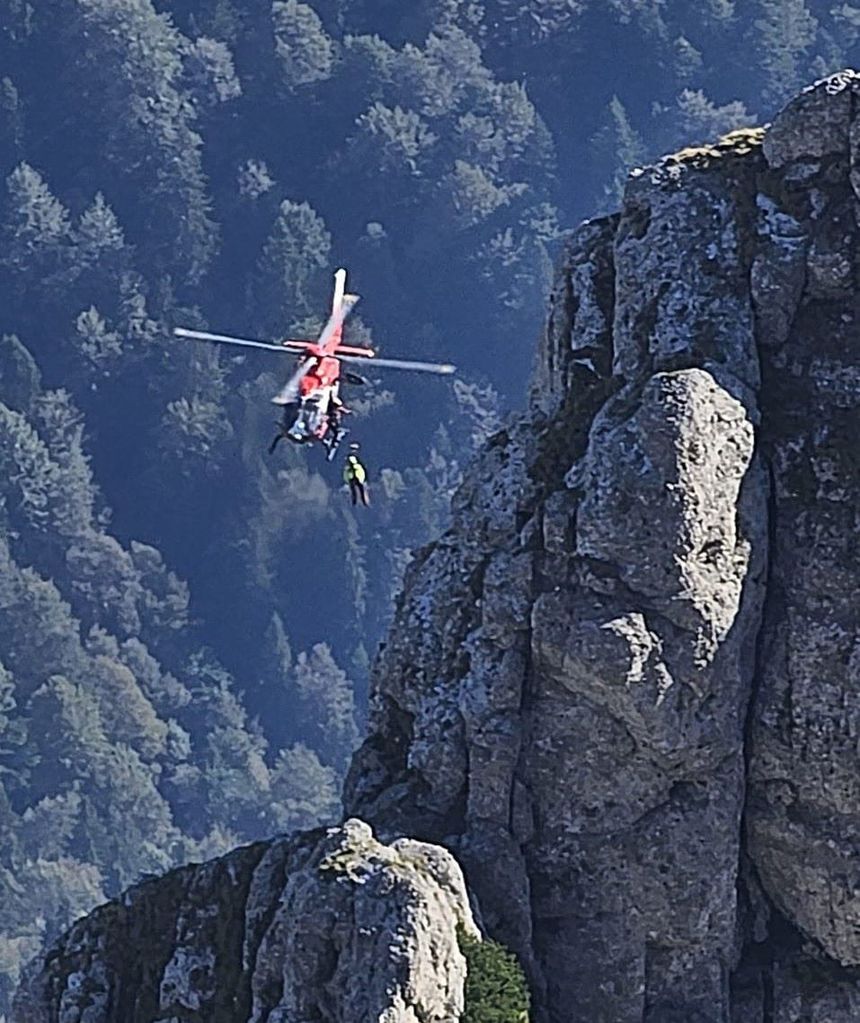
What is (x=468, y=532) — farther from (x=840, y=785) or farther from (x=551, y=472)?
(x=840, y=785)

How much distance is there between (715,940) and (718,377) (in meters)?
8.81

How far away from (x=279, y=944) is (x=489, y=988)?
3.17 meters

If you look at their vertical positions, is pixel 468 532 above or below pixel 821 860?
above

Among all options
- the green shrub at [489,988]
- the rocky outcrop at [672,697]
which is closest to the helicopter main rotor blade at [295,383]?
the rocky outcrop at [672,697]

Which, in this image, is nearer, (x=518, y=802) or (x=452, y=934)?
(x=452, y=934)

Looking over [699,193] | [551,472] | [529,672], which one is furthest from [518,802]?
[699,193]

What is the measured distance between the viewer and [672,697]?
50.6m

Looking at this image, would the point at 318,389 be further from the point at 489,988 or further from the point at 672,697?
the point at 489,988

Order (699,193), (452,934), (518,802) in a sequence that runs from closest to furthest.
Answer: (452,934)
(518,802)
(699,193)

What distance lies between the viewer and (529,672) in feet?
169

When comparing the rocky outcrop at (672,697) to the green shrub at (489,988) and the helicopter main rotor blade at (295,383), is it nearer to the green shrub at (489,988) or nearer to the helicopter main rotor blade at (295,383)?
the green shrub at (489,988)

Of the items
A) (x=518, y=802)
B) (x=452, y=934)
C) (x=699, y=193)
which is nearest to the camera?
(x=452, y=934)

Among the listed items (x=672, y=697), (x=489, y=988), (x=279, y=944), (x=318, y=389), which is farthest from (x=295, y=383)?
(x=489, y=988)

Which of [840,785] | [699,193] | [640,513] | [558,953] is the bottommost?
[558,953]
